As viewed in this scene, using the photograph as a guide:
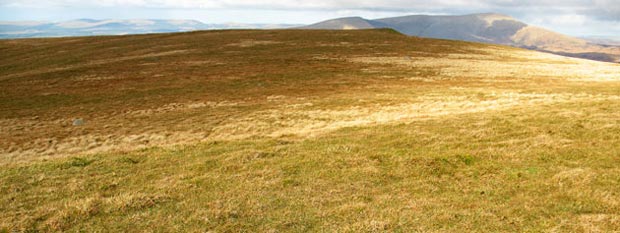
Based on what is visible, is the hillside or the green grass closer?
the green grass

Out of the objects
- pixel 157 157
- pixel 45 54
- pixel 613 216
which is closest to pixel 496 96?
pixel 613 216

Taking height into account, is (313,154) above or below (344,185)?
above

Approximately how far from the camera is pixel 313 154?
63.9 ft

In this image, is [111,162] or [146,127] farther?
[146,127]

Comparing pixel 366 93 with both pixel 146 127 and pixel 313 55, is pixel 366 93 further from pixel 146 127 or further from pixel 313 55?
pixel 313 55

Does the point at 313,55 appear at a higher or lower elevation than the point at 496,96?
higher

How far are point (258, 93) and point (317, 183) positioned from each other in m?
32.9

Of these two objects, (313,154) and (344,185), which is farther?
(313,154)

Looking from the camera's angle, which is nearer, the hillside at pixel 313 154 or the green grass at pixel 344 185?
the green grass at pixel 344 185

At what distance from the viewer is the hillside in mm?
12383

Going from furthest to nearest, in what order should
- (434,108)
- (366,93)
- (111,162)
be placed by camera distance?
(366,93) → (434,108) → (111,162)

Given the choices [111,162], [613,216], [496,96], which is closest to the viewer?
[613,216]

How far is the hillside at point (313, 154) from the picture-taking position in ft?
40.6

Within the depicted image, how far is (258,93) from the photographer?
47.2 m
